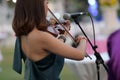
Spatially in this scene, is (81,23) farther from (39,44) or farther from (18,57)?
(39,44)

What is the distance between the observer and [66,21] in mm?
4328

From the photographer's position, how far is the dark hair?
403 centimetres

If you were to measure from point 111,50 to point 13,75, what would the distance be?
19.4ft

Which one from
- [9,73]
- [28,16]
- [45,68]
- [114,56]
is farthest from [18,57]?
[9,73]

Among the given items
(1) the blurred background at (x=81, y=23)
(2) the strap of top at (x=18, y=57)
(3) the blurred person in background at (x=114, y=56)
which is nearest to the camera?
(2) the strap of top at (x=18, y=57)

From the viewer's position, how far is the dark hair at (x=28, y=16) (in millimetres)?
4027

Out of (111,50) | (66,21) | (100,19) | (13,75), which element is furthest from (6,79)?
(100,19)

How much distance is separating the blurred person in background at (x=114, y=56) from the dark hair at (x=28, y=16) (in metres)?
1.12

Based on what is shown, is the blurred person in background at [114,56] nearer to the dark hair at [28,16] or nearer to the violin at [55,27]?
the violin at [55,27]

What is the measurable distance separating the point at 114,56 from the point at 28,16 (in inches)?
48.2

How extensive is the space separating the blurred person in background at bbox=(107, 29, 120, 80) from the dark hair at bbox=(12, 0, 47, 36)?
1118 millimetres

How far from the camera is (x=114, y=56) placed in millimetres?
4996

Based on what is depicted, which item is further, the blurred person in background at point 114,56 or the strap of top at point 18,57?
the blurred person in background at point 114,56

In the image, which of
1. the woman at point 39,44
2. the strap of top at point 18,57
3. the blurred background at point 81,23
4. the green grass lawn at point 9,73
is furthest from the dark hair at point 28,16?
the blurred background at point 81,23
